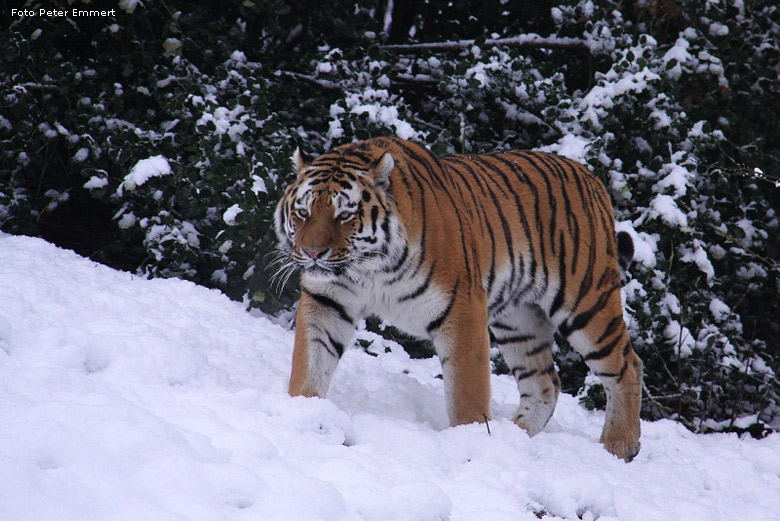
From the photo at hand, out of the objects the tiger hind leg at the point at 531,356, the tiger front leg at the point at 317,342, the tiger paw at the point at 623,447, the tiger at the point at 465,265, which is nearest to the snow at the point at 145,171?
the tiger at the point at 465,265

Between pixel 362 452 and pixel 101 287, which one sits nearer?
pixel 362 452

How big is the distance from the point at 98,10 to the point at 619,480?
15.1 feet

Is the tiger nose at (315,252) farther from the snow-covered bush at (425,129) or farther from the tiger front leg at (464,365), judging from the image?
the snow-covered bush at (425,129)

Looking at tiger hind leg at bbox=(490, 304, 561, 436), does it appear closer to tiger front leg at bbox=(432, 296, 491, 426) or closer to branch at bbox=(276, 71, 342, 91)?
tiger front leg at bbox=(432, 296, 491, 426)

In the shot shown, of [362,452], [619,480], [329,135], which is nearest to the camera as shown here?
[362,452]

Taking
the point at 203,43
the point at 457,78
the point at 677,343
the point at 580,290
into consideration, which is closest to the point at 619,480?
the point at 580,290

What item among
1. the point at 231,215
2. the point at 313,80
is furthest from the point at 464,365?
the point at 313,80

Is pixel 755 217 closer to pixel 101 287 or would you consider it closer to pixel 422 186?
pixel 422 186

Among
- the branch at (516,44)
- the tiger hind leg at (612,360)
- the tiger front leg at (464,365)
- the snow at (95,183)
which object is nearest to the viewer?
the tiger front leg at (464,365)

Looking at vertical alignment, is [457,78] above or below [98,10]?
below

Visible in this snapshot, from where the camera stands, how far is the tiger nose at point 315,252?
10.4 ft

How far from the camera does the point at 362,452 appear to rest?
2.63 m

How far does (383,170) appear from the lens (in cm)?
338

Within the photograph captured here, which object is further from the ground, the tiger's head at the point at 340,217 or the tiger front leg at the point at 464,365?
the tiger's head at the point at 340,217
